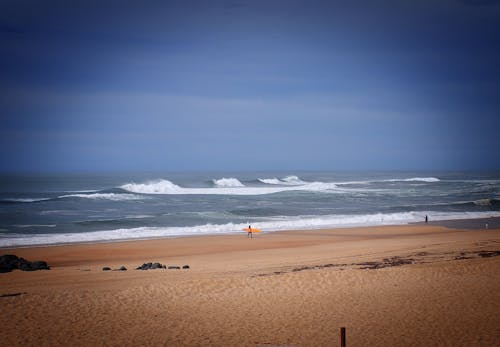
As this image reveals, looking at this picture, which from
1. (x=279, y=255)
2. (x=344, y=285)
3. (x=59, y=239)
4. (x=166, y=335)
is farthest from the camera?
(x=59, y=239)

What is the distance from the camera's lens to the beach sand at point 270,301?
25.8ft

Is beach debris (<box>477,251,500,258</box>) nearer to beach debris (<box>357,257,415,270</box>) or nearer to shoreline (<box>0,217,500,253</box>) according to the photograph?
→ beach debris (<box>357,257,415,270</box>)

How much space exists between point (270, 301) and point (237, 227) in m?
17.1

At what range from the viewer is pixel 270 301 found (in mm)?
9969

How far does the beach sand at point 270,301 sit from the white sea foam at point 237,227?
20.3ft

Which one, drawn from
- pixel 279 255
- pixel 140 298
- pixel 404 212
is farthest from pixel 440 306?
pixel 404 212

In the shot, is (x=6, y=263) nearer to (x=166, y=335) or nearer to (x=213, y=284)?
(x=213, y=284)

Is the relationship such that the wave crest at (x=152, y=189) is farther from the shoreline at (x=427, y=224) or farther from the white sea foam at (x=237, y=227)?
the shoreline at (x=427, y=224)

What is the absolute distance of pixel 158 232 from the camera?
24812 mm

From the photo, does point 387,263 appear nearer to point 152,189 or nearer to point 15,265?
point 15,265

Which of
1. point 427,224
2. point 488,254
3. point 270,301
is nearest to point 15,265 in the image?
point 270,301

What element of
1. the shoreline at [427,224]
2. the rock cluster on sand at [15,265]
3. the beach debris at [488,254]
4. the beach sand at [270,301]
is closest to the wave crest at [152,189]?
the shoreline at [427,224]

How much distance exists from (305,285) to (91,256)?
10.4m

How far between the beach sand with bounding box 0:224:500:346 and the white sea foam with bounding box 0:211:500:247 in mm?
6200
